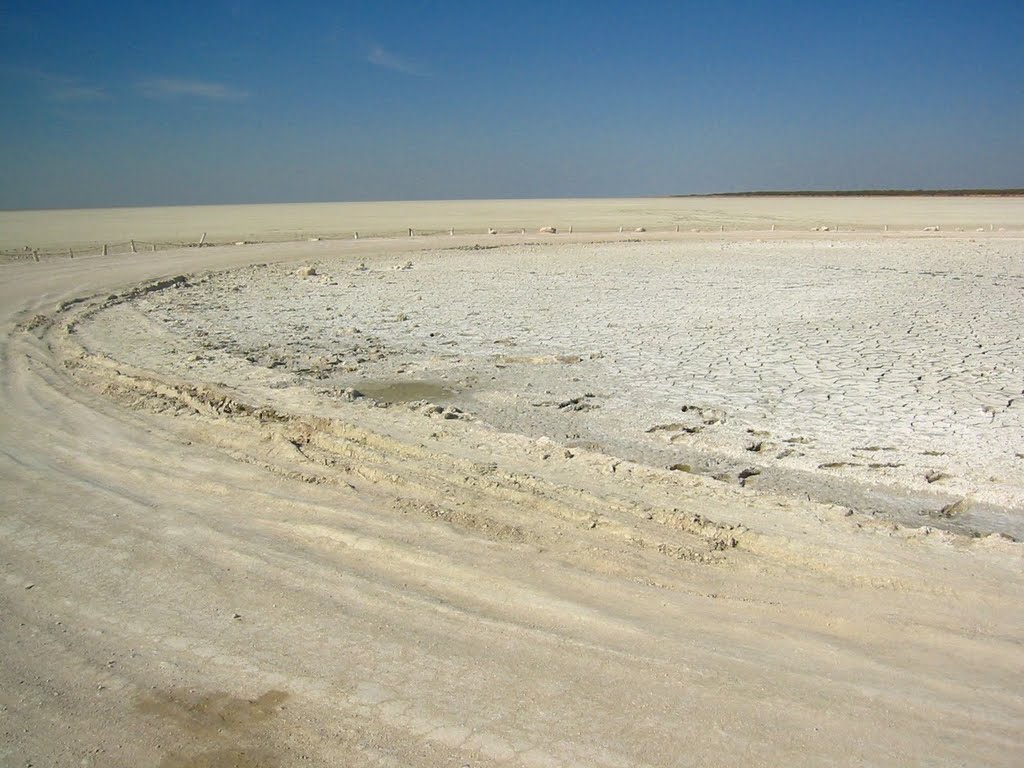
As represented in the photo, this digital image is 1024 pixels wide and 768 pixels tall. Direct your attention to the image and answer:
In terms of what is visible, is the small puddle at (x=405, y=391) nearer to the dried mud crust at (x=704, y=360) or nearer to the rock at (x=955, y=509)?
the dried mud crust at (x=704, y=360)

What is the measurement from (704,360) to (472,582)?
553 cm

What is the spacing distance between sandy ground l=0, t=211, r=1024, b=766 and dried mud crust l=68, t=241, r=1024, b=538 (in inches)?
3.4

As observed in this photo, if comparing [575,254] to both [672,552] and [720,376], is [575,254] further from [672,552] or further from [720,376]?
[672,552]

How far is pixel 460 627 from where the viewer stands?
11.5ft

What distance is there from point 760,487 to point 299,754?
11.0ft

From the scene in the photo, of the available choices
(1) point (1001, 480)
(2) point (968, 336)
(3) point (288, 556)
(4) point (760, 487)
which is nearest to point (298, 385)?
(3) point (288, 556)

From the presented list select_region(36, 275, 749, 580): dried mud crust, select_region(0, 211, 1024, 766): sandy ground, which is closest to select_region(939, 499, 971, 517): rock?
select_region(0, 211, 1024, 766): sandy ground

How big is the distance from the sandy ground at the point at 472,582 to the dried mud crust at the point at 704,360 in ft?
0.28

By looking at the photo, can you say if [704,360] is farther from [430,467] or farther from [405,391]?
[430,467]

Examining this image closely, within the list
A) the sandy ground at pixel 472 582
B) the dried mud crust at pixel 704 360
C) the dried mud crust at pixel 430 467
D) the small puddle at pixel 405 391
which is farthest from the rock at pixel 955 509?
the small puddle at pixel 405 391

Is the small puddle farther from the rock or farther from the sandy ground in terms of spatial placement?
the rock

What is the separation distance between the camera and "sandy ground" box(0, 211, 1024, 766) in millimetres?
2854

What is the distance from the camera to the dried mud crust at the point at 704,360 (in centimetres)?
561

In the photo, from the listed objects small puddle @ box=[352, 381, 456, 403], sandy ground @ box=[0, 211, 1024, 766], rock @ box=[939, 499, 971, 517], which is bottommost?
rock @ box=[939, 499, 971, 517]
